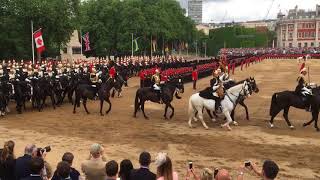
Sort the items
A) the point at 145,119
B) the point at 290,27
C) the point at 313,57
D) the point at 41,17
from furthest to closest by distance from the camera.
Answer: the point at 290,27 < the point at 313,57 < the point at 41,17 < the point at 145,119

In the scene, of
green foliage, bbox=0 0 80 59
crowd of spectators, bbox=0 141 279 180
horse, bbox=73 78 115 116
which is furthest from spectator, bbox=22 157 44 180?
green foliage, bbox=0 0 80 59

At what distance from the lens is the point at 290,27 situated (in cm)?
14300

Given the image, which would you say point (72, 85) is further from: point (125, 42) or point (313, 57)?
point (313, 57)

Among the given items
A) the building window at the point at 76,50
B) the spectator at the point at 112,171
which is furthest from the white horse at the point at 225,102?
Result: the building window at the point at 76,50

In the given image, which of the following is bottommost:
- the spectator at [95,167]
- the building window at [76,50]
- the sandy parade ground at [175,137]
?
the sandy parade ground at [175,137]

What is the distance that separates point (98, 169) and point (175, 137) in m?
8.00

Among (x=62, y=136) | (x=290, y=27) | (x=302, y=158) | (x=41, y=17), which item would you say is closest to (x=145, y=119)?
(x=62, y=136)

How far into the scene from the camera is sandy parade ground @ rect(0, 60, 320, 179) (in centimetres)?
1204

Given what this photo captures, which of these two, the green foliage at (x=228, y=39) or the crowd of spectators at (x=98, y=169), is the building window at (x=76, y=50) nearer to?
the green foliage at (x=228, y=39)

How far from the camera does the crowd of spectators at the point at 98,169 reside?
6.07 meters

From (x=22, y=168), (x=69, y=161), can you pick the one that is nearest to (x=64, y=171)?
(x=69, y=161)

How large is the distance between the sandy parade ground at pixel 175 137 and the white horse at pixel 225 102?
51 cm

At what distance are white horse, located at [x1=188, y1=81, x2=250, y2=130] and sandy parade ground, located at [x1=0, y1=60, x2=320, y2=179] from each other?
505 mm

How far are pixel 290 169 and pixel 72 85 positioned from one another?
14.3 m
